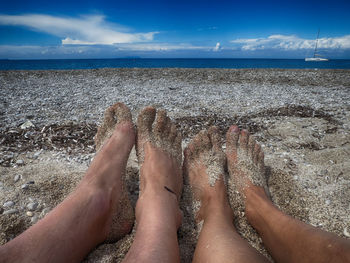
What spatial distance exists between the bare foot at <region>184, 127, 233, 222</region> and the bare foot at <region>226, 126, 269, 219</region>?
4.9 inches

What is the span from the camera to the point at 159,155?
2.25m

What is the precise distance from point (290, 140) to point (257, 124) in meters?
0.78

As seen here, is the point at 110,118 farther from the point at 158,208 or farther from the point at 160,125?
the point at 158,208

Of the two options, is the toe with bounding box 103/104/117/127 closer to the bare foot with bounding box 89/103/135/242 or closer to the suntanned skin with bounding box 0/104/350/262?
the bare foot with bounding box 89/103/135/242

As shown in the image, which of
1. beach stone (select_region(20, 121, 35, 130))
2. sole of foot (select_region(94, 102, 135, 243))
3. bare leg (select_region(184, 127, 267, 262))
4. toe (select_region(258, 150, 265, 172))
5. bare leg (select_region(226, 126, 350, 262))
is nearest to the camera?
bare leg (select_region(226, 126, 350, 262))

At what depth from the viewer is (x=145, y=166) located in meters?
2.12

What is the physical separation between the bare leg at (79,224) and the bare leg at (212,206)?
0.60 metres

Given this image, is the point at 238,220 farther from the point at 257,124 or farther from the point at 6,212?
A: the point at 257,124

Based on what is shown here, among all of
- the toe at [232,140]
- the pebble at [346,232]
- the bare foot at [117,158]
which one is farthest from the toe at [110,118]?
the pebble at [346,232]

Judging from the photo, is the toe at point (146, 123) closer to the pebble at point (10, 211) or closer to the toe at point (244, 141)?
the toe at point (244, 141)

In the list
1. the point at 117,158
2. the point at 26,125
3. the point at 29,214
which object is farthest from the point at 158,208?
the point at 26,125

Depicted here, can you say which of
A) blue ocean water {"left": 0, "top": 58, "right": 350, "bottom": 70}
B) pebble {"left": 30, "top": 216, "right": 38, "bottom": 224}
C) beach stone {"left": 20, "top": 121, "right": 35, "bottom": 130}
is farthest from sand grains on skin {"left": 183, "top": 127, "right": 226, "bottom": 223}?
blue ocean water {"left": 0, "top": 58, "right": 350, "bottom": 70}

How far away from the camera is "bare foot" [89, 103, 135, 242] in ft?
5.28

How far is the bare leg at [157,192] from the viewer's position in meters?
1.22
